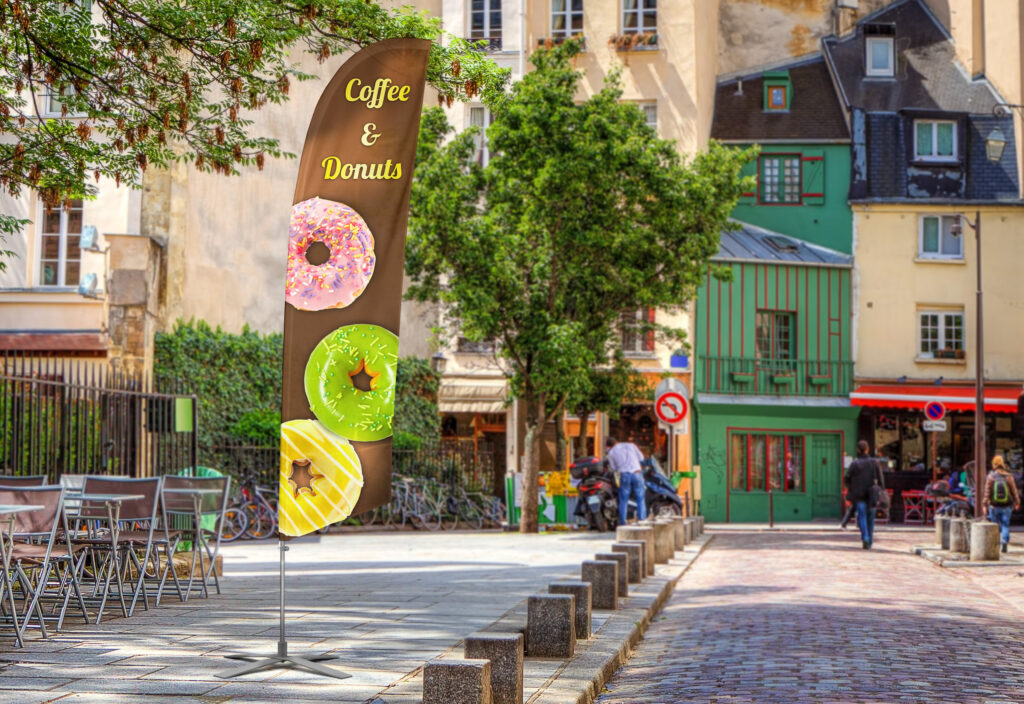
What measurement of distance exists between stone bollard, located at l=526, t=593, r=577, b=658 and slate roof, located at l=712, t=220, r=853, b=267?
2932 cm

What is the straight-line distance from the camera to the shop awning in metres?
35.7

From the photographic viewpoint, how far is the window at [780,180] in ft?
128

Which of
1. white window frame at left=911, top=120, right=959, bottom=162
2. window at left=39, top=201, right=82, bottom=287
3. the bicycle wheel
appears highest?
white window frame at left=911, top=120, right=959, bottom=162

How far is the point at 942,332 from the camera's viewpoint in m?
37.9

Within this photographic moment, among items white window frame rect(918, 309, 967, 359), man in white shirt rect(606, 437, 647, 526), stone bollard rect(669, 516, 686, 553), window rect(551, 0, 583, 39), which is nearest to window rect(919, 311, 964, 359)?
white window frame rect(918, 309, 967, 359)

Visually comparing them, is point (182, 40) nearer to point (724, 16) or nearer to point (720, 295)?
point (720, 295)

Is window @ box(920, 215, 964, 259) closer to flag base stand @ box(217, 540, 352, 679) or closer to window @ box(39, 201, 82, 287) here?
window @ box(39, 201, 82, 287)

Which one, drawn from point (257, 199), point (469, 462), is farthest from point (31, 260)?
point (469, 462)

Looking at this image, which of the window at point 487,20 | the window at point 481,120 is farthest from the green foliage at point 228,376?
the window at point 487,20

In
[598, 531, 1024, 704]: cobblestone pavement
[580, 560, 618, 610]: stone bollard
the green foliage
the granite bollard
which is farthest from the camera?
the green foliage

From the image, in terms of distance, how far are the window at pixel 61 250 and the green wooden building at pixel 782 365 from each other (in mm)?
16662

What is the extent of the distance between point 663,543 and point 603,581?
22.8 feet

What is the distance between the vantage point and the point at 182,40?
1070 centimetres

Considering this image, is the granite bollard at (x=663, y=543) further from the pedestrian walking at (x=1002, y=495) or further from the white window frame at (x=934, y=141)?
the white window frame at (x=934, y=141)
